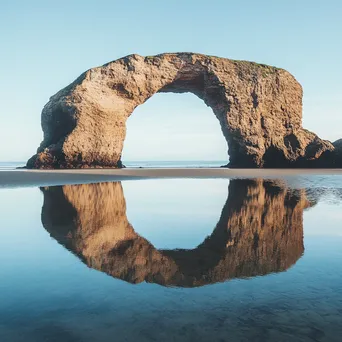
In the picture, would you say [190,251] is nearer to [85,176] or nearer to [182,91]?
[85,176]

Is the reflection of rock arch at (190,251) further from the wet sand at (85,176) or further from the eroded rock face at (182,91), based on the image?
the eroded rock face at (182,91)

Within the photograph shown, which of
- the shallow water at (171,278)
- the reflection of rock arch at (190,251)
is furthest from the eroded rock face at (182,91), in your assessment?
the shallow water at (171,278)

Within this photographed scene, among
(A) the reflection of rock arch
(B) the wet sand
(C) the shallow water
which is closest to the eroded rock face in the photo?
(B) the wet sand

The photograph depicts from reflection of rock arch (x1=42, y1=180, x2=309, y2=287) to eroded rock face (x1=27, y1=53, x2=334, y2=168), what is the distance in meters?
30.7

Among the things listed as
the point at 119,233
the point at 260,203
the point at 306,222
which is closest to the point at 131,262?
the point at 119,233

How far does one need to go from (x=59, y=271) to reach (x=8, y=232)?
253cm

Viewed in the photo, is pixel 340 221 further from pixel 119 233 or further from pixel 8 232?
pixel 8 232

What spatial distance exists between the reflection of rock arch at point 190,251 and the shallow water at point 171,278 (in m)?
0.02

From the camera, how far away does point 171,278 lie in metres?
3.29

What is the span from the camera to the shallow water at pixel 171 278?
2260 mm

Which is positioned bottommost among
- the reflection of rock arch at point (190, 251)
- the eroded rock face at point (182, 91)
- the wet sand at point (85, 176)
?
the reflection of rock arch at point (190, 251)

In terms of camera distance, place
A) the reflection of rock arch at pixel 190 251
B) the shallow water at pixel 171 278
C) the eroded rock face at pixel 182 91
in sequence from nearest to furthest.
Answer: the shallow water at pixel 171 278
the reflection of rock arch at pixel 190 251
the eroded rock face at pixel 182 91

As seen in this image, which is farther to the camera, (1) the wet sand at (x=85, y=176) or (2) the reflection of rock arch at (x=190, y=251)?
(1) the wet sand at (x=85, y=176)

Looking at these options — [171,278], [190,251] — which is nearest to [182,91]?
[190,251]
